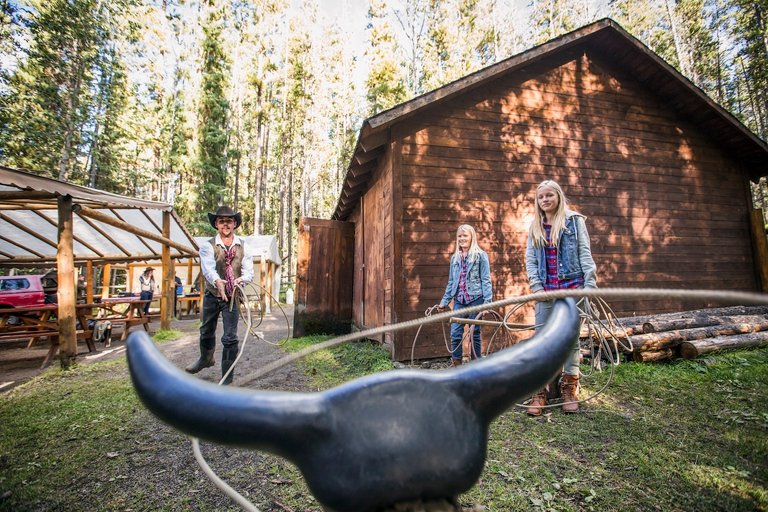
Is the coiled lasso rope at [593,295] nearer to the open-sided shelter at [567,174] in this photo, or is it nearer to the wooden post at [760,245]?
the open-sided shelter at [567,174]

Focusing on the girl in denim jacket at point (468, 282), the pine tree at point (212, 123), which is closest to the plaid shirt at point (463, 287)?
the girl in denim jacket at point (468, 282)

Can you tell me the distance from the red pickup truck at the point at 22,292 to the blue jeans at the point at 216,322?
817cm

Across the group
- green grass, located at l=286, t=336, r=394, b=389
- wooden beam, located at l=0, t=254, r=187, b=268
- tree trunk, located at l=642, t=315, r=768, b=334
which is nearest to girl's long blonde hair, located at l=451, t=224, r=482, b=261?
green grass, located at l=286, t=336, r=394, b=389

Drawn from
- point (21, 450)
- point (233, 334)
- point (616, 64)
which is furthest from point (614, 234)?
point (21, 450)

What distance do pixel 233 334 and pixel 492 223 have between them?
179 inches

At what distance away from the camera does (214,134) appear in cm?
2283

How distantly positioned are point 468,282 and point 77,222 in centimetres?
971

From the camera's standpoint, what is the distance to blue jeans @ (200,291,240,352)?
155 inches

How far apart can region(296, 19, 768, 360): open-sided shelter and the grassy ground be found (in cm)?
277

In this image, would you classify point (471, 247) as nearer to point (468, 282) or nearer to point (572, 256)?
point (468, 282)

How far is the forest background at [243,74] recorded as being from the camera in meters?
17.0

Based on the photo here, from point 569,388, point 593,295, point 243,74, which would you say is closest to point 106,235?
point 569,388

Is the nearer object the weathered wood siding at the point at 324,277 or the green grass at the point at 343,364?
the green grass at the point at 343,364

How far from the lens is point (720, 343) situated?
4.98 m
